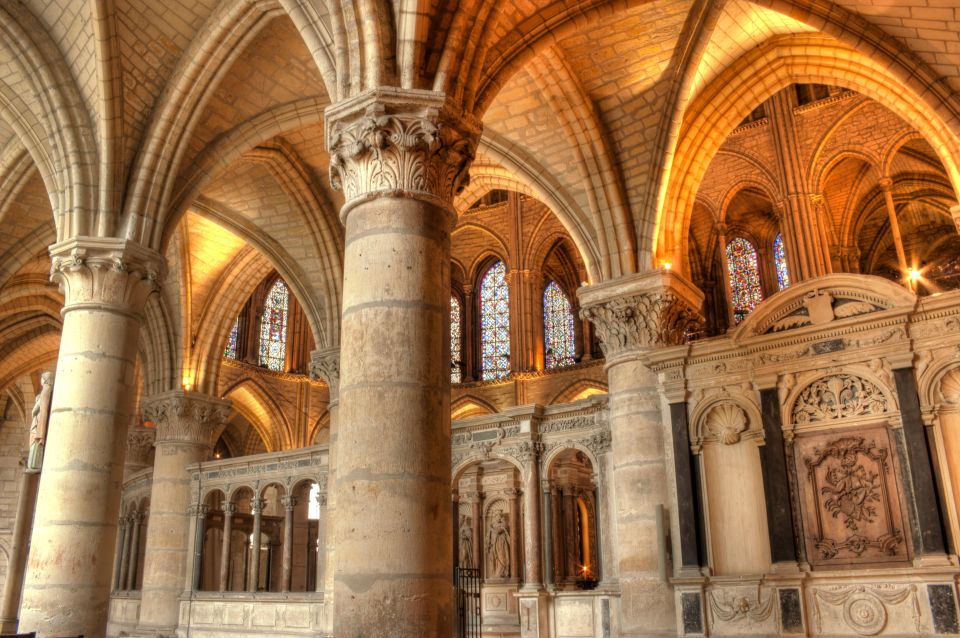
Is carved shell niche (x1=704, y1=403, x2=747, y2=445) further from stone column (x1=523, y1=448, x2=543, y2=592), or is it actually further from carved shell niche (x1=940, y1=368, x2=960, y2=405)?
stone column (x1=523, y1=448, x2=543, y2=592)

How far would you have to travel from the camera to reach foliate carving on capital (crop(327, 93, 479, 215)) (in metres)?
7.27

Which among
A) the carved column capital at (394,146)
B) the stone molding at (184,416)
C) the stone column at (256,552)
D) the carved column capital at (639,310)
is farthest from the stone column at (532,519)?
the stone molding at (184,416)

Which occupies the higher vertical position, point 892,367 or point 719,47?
point 719,47

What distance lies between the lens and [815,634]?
841 centimetres

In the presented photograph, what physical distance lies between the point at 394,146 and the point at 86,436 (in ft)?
19.9

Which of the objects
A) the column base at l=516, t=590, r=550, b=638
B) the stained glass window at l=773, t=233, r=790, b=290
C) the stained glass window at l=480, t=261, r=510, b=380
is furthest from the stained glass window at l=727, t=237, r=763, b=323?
the column base at l=516, t=590, r=550, b=638

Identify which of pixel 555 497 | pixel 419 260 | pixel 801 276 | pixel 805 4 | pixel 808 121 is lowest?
pixel 555 497

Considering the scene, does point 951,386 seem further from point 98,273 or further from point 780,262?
point 780,262

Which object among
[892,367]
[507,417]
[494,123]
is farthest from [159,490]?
[892,367]

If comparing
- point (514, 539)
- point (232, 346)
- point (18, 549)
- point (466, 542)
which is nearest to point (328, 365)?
point (466, 542)

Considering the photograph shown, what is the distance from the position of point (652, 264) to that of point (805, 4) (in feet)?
13.2

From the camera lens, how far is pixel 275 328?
91.0 feet

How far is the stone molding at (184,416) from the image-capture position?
18.4 meters

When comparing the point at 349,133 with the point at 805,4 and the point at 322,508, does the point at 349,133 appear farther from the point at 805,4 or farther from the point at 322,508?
the point at 322,508
